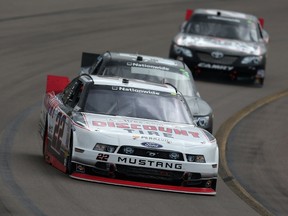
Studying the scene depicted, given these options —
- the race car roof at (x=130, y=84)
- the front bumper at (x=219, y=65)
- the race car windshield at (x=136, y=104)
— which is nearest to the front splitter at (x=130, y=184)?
the race car windshield at (x=136, y=104)

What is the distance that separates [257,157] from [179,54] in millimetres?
8506

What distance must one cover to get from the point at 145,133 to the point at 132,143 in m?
0.34

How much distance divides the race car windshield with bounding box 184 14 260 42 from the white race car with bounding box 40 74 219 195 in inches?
474

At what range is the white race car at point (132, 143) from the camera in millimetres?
13219

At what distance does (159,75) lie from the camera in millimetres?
18125

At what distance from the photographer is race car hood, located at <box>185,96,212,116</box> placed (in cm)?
1691

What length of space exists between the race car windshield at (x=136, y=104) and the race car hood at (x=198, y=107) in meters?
2.14

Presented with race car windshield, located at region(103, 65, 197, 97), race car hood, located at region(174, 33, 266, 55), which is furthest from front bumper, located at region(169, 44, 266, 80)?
race car windshield, located at region(103, 65, 197, 97)

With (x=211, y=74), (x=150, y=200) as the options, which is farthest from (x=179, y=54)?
(x=150, y=200)

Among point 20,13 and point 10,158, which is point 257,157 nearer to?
point 10,158

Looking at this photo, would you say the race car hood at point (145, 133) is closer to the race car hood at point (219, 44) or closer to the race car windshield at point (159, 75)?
the race car windshield at point (159, 75)

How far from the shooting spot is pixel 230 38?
26.4 meters

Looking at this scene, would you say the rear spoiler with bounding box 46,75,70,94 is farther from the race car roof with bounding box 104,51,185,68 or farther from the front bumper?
the front bumper

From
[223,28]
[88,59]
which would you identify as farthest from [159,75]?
[223,28]
